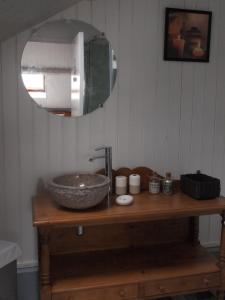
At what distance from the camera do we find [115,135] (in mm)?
2139

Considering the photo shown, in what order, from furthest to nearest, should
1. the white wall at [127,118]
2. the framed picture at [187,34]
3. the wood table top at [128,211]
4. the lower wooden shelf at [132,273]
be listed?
the framed picture at [187,34], the white wall at [127,118], the lower wooden shelf at [132,273], the wood table top at [128,211]

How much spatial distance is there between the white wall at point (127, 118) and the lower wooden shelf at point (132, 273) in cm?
43

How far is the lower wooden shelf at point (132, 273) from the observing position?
1736 millimetres

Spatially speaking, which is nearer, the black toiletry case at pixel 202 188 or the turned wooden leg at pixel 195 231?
the black toiletry case at pixel 202 188

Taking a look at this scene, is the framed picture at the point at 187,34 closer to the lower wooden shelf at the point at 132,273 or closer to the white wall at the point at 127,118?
the white wall at the point at 127,118

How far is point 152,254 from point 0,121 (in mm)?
1256

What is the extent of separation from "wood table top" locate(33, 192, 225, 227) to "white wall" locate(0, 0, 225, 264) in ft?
0.95

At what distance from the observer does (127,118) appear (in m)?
2.14

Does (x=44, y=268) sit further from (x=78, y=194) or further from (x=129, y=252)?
(x=129, y=252)

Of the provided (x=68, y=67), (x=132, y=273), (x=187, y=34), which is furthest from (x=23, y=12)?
(x=132, y=273)

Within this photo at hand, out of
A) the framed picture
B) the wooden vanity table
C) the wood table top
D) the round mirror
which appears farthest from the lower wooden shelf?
the framed picture

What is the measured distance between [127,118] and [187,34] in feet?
2.24

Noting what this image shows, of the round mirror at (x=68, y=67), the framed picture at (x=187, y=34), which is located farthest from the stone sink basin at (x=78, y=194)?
the framed picture at (x=187, y=34)

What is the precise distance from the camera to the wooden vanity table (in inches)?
65.7
